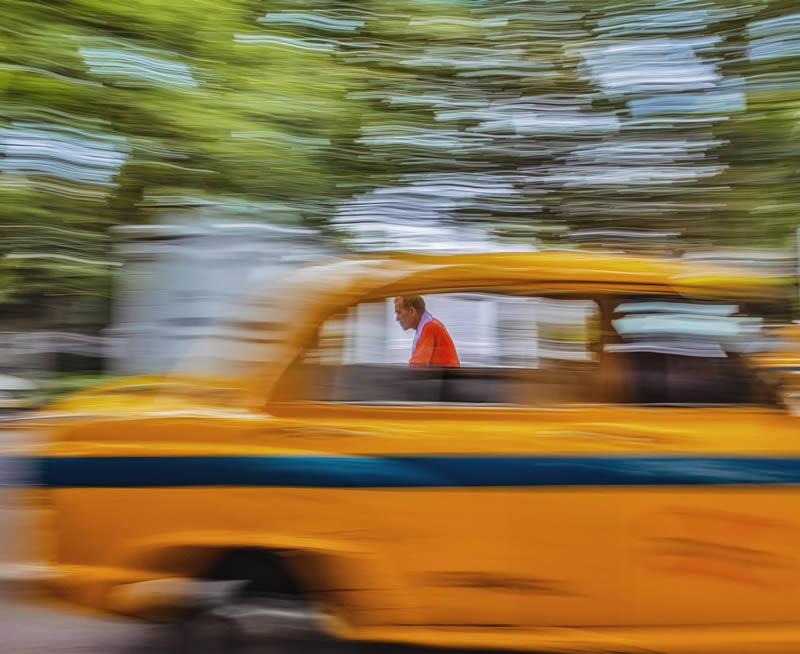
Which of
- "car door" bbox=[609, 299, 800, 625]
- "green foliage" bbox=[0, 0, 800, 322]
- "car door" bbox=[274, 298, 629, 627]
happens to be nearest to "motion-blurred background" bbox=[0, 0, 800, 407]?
"green foliage" bbox=[0, 0, 800, 322]

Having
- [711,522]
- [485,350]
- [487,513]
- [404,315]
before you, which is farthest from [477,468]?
[711,522]

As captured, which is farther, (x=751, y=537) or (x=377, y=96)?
(x=377, y=96)

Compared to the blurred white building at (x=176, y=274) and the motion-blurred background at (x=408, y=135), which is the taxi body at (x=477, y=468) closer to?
the motion-blurred background at (x=408, y=135)

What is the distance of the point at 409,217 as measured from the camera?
8711 mm

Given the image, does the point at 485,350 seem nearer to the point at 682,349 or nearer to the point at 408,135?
the point at 682,349

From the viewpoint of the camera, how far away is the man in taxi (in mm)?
2963

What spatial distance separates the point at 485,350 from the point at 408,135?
19.7 ft

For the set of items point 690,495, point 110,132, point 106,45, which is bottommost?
point 690,495

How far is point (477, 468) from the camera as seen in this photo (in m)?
2.79

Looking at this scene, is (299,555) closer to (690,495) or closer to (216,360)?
(216,360)

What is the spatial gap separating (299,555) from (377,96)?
6372 millimetres

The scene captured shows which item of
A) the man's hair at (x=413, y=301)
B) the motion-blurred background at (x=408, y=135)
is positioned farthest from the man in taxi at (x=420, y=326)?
the motion-blurred background at (x=408, y=135)

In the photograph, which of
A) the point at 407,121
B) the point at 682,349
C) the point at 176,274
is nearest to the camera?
the point at 682,349

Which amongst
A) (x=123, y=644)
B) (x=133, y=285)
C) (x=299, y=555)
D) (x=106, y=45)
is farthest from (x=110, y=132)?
(x=299, y=555)
